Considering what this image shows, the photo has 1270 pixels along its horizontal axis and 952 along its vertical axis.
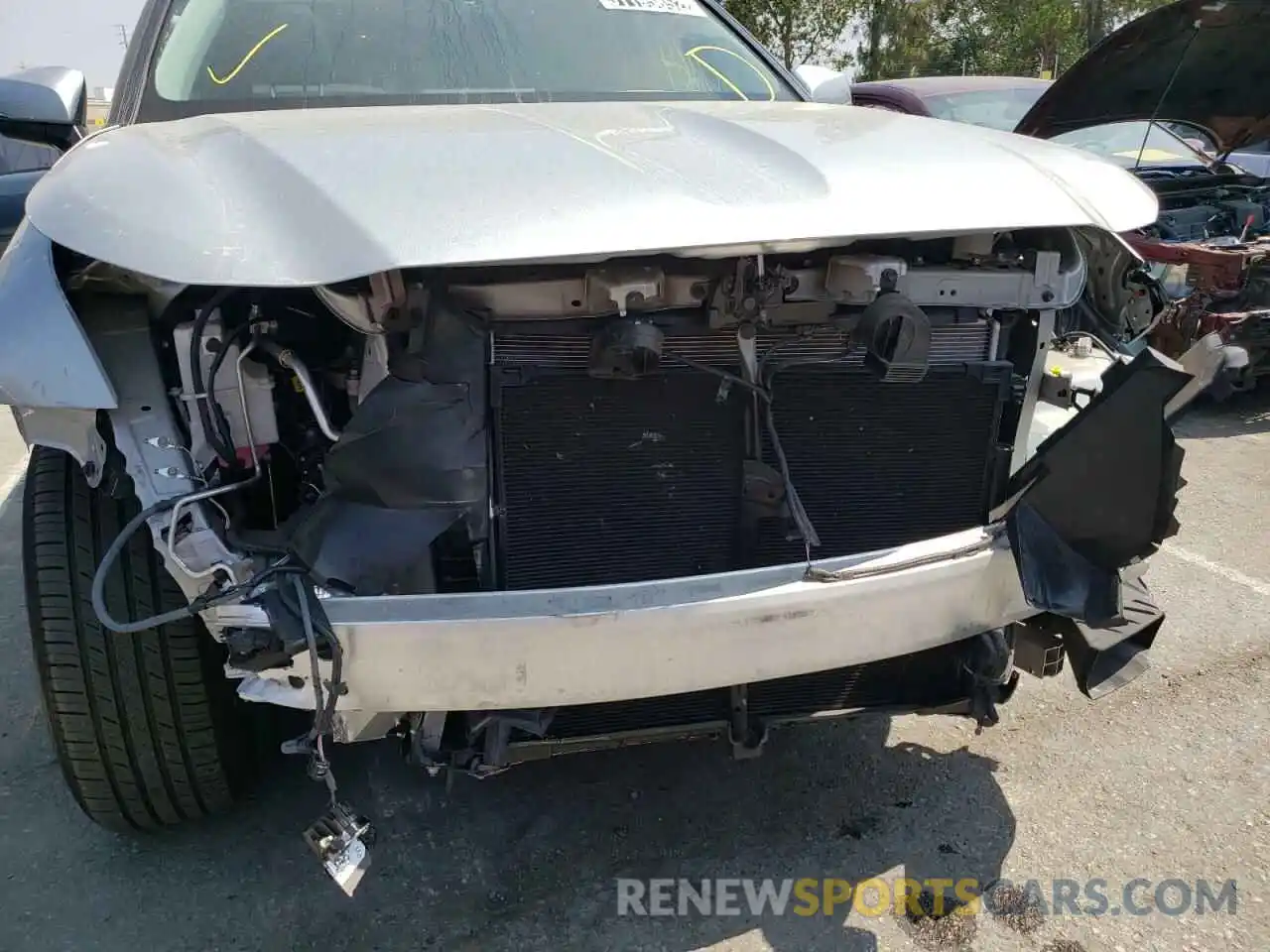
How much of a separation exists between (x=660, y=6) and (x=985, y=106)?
454cm

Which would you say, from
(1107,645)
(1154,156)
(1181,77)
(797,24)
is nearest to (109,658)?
(1107,645)

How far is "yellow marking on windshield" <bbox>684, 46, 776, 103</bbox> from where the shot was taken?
3.08 meters

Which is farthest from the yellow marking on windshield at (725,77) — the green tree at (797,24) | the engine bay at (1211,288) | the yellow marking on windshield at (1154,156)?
the green tree at (797,24)

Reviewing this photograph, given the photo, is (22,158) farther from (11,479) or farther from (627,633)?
(627,633)

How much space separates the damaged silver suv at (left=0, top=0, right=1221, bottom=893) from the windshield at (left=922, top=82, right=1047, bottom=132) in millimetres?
4985

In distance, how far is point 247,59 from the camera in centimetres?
271

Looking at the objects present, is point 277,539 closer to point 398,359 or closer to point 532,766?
point 398,359

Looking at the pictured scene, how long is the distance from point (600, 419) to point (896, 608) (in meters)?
0.66

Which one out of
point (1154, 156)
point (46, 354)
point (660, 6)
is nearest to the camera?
point (46, 354)

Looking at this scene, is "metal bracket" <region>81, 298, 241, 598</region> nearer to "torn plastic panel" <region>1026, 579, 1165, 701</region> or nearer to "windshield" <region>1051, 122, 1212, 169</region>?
"torn plastic panel" <region>1026, 579, 1165, 701</region>

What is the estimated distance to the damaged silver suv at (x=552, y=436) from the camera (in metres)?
1.63

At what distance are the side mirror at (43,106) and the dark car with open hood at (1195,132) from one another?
2280 millimetres

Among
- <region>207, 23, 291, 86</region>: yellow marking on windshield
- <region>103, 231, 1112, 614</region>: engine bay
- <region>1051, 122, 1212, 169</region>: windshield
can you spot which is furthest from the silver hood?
<region>1051, 122, 1212, 169</region>: windshield

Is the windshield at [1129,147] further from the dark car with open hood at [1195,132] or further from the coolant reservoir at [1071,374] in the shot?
the coolant reservoir at [1071,374]
